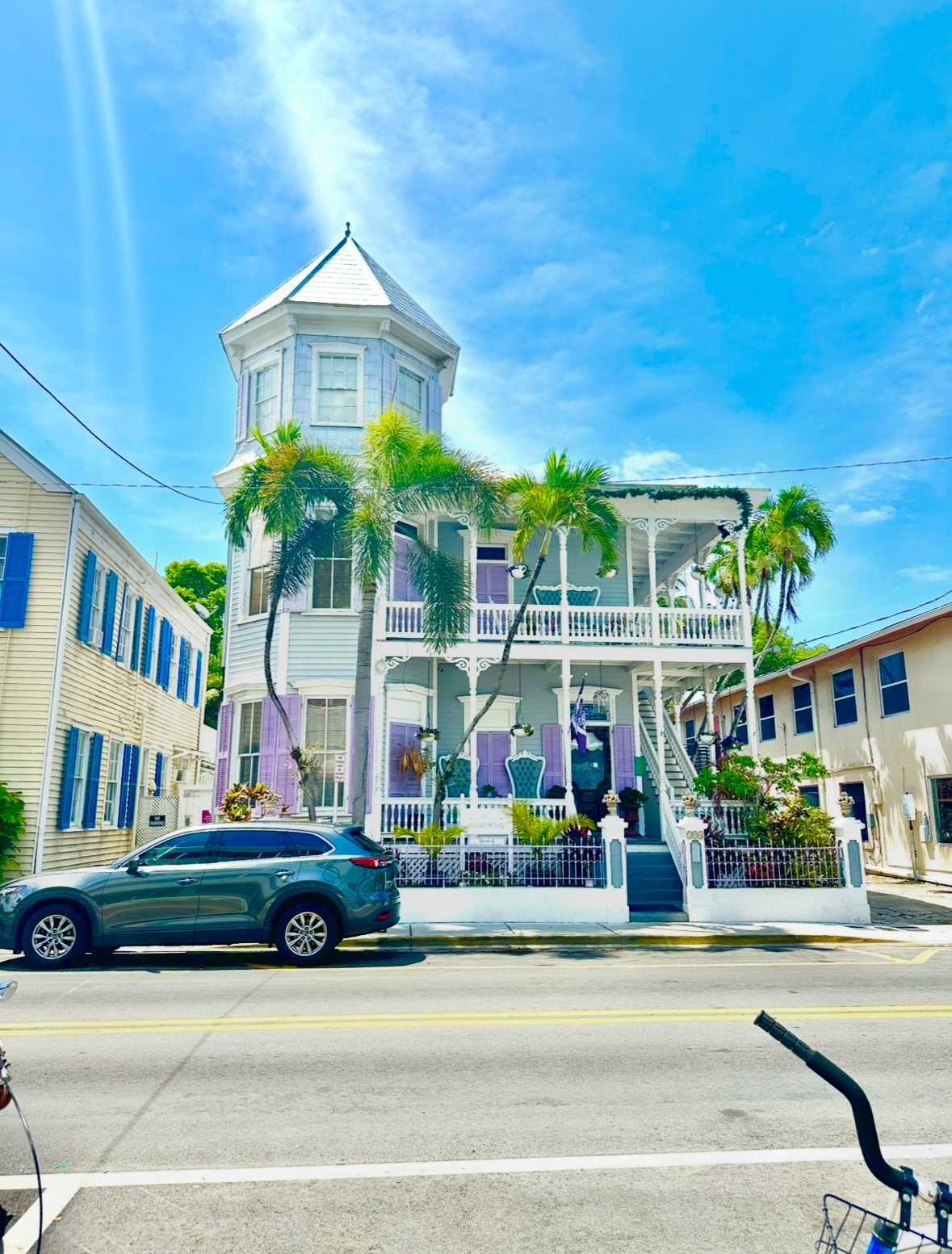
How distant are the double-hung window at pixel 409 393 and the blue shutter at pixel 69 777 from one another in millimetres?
9355

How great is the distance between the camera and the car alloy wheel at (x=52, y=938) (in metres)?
10.4

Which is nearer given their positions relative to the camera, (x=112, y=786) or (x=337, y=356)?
(x=337, y=356)

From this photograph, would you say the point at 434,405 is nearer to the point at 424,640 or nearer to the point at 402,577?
the point at 402,577

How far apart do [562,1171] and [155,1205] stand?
6.09ft

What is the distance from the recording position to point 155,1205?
4055 millimetres

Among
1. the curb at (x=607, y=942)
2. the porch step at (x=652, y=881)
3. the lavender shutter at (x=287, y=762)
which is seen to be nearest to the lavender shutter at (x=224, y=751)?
the lavender shutter at (x=287, y=762)

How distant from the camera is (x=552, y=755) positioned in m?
18.9

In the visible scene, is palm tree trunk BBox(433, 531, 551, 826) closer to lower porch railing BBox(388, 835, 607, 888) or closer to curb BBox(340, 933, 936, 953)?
lower porch railing BBox(388, 835, 607, 888)

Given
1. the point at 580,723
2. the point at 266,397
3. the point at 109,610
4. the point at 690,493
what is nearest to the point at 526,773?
the point at 580,723

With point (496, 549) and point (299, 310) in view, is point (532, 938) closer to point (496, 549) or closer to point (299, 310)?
point (496, 549)

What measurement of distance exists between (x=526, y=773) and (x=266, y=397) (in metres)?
9.74

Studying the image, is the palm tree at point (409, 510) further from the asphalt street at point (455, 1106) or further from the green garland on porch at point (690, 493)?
the asphalt street at point (455, 1106)

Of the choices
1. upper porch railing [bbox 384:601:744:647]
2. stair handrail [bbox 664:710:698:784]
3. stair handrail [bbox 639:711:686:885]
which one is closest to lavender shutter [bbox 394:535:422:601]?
upper porch railing [bbox 384:601:744:647]

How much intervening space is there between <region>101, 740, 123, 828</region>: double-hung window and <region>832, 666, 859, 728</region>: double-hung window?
18.3 metres
